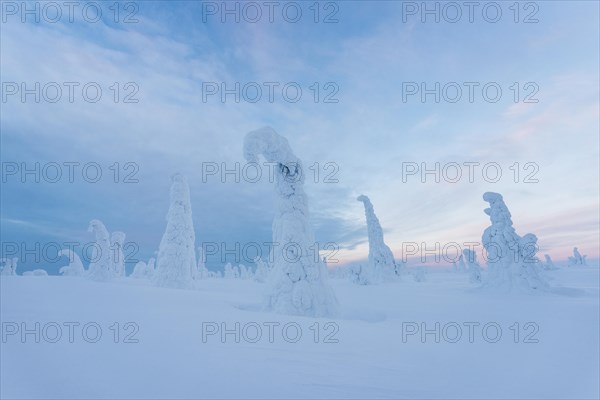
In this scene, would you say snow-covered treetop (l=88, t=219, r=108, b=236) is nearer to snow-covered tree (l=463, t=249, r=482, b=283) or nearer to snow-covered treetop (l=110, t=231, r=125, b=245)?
snow-covered treetop (l=110, t=231, r=125, b=245)

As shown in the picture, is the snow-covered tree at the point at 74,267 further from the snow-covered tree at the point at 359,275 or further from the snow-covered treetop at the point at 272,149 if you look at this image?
the snow-covered treetop at the point at 272,149

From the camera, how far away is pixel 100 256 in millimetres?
21984

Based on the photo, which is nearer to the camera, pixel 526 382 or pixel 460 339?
pixel 526 382

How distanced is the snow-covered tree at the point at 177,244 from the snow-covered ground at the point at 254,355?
12.0 m

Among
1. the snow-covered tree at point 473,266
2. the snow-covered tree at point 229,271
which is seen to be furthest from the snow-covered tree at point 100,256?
the snow-covered tree at point 229,271

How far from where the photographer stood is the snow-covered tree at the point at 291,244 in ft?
35.8

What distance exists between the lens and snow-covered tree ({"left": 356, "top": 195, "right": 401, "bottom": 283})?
96.4ft

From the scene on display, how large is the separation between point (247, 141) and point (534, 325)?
34.1 ft

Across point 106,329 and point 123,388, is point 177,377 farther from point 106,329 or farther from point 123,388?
point 106,329

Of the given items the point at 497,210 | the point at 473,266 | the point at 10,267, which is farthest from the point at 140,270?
the point at 497,210

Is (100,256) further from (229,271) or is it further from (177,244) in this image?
(229,271)

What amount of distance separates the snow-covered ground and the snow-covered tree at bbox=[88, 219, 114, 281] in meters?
13.6

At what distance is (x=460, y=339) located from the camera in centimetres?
790

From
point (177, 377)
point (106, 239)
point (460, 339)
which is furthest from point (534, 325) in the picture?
point (106, 239)
